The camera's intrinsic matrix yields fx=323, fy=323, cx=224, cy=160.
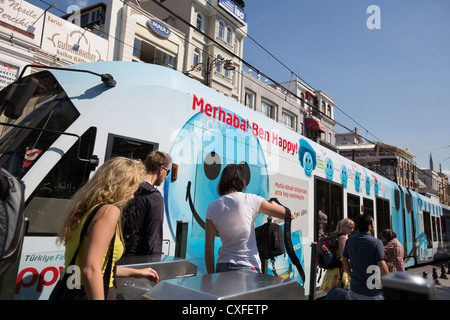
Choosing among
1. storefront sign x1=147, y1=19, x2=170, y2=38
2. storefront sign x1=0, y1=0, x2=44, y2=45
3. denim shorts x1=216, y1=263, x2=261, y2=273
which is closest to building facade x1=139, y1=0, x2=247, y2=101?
storefront sign x1=147, y1=19, x2=170, y2=38

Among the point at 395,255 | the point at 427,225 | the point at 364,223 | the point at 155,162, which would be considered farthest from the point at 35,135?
the point at 427,225

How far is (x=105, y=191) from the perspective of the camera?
6.24 feet

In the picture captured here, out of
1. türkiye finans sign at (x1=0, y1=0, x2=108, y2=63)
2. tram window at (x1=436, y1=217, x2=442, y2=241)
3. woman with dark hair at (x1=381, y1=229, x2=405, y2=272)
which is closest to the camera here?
woman with dark hair at (x1=381, y1=229, x2=405, y2=272)

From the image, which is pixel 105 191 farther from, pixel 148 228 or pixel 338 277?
pixel 338 277

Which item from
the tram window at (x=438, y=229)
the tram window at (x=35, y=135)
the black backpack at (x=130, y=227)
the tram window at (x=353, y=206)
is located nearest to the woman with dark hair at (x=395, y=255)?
the tram window at (x=353, y=206)

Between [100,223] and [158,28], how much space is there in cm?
2007

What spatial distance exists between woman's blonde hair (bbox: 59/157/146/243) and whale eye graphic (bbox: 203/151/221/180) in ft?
6.97

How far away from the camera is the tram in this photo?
2.86 metres

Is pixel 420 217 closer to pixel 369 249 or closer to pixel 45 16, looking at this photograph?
pixel 369 249

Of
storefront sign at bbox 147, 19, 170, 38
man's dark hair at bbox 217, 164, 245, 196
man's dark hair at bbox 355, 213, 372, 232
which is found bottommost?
man's dark hair at bbox 355, 213, 372, 232

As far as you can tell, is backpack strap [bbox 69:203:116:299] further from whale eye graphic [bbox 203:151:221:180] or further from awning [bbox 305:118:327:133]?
awning [bbox 305:118:327:133]

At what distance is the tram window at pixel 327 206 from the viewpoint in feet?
21.6

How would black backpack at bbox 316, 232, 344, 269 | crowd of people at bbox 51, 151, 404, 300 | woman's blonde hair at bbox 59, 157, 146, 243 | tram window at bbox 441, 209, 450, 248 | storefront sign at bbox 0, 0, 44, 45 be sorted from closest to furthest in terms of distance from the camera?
crowd of people at bbox 51, 151, 404, 300 → woman's blonde hair at bbox 59, 157, 146, 243 → black backpack at bbox 316, 232, 344, 269 → storefront sign at bbox 0, 0, 44, 45 → tram window at bbox 441, 209, 450, 248

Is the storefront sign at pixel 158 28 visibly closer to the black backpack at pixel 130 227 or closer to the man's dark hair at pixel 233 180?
the man's dark hair at pixel 233 180
